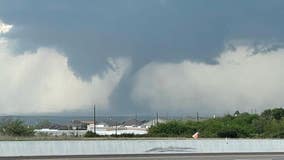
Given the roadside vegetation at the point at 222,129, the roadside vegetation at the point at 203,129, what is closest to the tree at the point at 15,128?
the roadside vegetation at the point at 203,129

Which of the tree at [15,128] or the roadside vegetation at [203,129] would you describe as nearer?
the tree at [15,128]

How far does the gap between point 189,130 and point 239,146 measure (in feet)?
118

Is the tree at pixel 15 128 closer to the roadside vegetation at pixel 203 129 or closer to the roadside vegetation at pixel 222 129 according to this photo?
the roadside vegetation at pixel 203 129

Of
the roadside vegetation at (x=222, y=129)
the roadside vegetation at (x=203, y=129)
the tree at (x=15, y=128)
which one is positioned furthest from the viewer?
the roadside vegetation at (x=222, y=129)

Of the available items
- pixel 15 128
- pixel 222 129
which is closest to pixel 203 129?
pixel 222 129

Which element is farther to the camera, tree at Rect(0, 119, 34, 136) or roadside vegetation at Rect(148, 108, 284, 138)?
roadside vegetation at Rect(148, 108, 284, 138)

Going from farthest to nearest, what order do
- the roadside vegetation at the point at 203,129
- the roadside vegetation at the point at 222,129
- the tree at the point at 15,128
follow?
the roadside vegetation at the point at 222,129 < the roadside vegetation at the point at 203,129 < the tree at the point at 15,128

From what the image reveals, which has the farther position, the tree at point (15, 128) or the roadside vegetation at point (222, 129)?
the roadside vegetation at point (222, 129)

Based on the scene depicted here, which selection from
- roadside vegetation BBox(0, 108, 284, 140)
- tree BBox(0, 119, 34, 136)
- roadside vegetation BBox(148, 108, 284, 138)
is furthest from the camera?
roadside vegetation BBox(148, 108, 284, 138)

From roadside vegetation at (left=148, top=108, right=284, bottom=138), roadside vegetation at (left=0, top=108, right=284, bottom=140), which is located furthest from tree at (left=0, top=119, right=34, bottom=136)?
roadside vegetation at (left=148, top=108, right=284, bottom=138)

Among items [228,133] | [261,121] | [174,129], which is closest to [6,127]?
[174,129]

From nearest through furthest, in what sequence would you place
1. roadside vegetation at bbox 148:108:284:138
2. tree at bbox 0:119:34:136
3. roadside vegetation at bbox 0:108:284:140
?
tree at bbox 0:119:34:136 < roadside vegetation at bbox 0:108:284:140 < roadside vegetation at bbox 148:108:284:138

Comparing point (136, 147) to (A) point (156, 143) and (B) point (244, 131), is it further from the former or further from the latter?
(B) point (244, 131)

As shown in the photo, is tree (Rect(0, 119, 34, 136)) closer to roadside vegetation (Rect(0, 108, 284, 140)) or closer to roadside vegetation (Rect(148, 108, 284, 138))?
roadside vegetation (Rect(0, 108, 284, 140))
